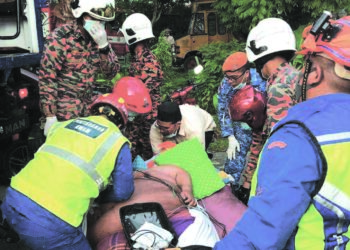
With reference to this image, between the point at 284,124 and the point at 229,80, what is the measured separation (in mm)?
2901

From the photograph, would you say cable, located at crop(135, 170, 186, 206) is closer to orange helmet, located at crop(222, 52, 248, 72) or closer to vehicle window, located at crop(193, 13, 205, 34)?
orange helmet, located at crop(222, 52, 248, 72)

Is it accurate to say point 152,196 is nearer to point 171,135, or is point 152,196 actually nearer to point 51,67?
point 171,135

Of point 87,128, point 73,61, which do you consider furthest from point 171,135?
point 87,128

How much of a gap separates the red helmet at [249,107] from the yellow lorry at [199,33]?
11895 mm

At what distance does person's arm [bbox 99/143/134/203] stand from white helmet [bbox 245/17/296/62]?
4.13 ft

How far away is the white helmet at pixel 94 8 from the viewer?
353 cm

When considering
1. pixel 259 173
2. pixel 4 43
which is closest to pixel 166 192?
pixel 259 173

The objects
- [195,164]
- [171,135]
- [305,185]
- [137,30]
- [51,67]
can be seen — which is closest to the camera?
[305,185]

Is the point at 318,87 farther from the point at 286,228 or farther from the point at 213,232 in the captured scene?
the point at 213,232

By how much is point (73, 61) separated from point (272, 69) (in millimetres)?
1504

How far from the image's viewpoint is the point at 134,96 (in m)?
3.46

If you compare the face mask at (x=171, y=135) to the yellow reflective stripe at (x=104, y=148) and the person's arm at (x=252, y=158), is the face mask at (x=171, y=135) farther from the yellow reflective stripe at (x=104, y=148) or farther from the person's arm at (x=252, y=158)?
the yellow reflective stripe at (x=104, y=148)

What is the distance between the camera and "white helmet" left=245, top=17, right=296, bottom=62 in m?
3.11

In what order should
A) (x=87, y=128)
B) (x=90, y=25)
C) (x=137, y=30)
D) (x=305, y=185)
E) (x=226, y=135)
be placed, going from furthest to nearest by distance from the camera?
(x=137, y=30), (x=226, y=135), (x=90, y=25), (x=87, y=128), (x=305, y=185)
